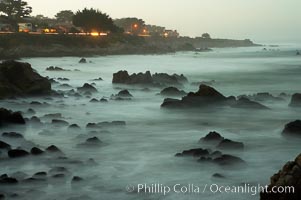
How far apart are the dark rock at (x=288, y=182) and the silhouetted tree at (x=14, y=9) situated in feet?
314

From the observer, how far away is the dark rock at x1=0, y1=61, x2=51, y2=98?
25.1m

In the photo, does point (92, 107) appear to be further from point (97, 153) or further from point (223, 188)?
point (223, 188)

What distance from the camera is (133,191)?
10.4 m

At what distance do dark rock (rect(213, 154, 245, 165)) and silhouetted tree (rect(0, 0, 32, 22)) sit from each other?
300ft

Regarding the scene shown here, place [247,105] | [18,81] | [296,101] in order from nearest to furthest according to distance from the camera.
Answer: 1. [247,105]
2. [296,101]
3. [18,81]

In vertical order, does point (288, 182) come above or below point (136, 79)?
above

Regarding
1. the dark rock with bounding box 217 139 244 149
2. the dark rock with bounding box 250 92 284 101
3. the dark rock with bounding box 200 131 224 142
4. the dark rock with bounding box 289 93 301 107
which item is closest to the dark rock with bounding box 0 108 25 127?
the dark rock with bounding box 200 131 224 142

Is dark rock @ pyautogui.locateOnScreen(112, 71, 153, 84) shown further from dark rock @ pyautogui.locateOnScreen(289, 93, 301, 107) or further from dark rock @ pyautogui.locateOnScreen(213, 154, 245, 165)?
dark rock @ pyautogui.locateOnScreen(213, 154, 245, 165)

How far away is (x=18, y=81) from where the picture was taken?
2620cm

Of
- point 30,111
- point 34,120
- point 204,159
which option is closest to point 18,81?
point 30,111

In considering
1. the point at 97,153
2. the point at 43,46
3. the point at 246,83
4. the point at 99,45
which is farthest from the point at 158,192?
the point at 99,45

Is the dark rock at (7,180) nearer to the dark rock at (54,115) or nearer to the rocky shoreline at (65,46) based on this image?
the dark rock at (54,115)

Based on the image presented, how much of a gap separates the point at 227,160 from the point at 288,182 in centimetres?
459

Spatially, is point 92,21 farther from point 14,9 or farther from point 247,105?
point 247,105
